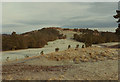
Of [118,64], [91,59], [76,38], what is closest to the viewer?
[118,64]

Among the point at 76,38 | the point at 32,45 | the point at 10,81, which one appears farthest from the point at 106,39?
the point at 10,81

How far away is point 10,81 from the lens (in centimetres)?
616

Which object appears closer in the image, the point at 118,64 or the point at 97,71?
the point at 97,71

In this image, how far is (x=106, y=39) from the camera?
3853 centimetres

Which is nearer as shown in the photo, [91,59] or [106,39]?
[91,59]

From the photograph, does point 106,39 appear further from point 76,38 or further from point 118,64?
point 118,64

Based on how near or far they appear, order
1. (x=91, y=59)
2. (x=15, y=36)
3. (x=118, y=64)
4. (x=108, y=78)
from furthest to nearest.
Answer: (x=15, y=36) → (x=91, y=59) → (x=118, y=64) → (x=108, y=78)

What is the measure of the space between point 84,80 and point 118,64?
3.19m

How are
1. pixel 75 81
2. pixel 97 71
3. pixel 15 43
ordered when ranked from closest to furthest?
pixel 75 81 → pixel 97 71 → pixel 15 43

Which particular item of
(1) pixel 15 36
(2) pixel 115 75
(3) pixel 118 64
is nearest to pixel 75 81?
(2) pixel 115 75

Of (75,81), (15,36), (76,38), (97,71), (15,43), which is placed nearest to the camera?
(75,81)

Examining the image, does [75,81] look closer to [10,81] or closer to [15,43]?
[10,81]

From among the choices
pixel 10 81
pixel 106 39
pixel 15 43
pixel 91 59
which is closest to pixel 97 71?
pixel 91 59

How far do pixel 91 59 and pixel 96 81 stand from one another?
13.3ft
